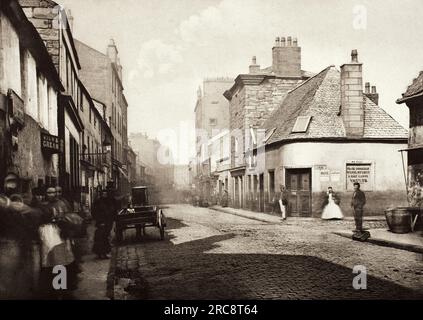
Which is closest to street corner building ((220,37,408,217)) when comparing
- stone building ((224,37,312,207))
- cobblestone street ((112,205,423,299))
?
stone building ((224,37,312,207))

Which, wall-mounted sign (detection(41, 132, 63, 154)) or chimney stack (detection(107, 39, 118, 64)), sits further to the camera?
chimney stack (detection(107, 39, 118, 64))

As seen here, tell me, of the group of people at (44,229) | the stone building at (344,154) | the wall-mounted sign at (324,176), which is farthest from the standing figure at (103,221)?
the wall-mounted sign at (324,176)

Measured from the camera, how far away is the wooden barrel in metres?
12.7

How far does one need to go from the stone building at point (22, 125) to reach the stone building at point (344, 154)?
12.4 meters

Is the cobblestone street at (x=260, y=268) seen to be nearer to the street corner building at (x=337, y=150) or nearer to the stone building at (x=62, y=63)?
the stone building at (x=62, y=63)

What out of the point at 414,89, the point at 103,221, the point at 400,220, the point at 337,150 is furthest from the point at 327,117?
the point at 103,221

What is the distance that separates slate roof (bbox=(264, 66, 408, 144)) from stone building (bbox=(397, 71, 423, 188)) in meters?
6.04

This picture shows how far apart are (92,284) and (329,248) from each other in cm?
608

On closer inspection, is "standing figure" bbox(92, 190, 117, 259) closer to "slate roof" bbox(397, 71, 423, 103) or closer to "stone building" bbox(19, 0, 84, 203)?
"stone building" bbox(19, 0, 84, 203)

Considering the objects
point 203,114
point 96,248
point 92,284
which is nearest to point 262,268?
point 92,284

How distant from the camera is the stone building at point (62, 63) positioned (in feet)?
42.3

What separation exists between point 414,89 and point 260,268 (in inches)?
385

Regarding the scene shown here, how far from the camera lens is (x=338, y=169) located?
20.5 m

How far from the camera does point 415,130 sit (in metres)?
14.3
